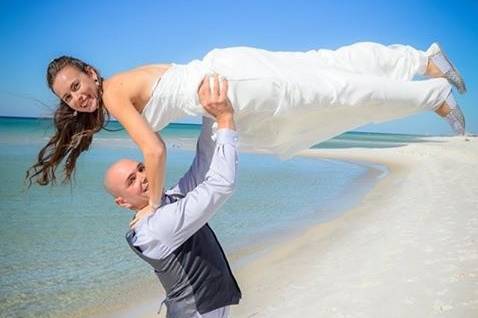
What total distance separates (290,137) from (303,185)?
37.7 ft

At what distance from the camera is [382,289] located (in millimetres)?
4660

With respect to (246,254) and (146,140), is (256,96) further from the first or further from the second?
(246,254)

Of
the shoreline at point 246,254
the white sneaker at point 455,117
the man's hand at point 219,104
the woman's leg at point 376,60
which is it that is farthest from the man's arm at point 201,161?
the shoreline at point 246,254

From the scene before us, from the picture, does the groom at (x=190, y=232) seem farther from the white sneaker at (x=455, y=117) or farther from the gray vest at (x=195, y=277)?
the white sneaker at (x=455, y=117)

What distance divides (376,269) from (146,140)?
3.98 meters

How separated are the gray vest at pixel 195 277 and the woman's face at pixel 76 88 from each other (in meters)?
0.67

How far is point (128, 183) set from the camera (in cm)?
207

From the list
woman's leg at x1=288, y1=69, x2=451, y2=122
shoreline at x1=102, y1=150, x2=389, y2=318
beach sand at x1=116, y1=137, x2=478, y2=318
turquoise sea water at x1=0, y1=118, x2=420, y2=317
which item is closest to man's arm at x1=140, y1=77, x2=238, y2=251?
woman's leg at x1=288, y1=69, x2=451, y2=122

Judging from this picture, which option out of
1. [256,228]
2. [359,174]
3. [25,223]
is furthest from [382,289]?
[359,174]

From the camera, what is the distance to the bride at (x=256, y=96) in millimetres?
2248

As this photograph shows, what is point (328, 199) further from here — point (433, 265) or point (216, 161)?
point (216, 161)

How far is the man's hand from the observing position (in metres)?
2.00

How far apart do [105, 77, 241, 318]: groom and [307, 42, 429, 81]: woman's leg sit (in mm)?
933

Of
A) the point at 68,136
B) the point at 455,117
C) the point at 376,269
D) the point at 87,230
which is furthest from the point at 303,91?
the point at 87,230
